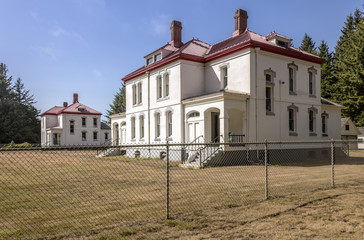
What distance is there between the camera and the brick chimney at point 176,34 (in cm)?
2884

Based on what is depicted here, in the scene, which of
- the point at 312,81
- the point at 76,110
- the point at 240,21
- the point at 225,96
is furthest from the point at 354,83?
the point at 76,110

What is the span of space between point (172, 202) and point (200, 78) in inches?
664

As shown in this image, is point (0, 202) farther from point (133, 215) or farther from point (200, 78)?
point (200, 78)

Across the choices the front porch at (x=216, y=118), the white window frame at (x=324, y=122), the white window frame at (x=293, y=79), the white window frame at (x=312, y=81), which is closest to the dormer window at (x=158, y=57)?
the front porch at (x=216, y=118)

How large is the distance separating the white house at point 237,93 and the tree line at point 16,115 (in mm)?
39679

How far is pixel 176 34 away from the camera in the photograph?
29.1 metres

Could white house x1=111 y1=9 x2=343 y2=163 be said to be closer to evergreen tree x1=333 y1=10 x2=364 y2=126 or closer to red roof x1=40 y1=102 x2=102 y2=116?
evergreen tree x1=333 y1=10 x2=364 y2=126

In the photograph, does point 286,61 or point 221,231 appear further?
point 286,61

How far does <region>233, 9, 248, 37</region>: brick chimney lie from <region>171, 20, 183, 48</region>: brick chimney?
239 inches

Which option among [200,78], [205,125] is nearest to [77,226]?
[205,125]

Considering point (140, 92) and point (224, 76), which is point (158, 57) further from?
point (224, 76)

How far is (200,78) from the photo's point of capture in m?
23.9

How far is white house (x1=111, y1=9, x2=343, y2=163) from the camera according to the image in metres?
20.2

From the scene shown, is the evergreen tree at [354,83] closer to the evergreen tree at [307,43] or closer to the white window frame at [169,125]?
the evergreen tree at [307,43]
